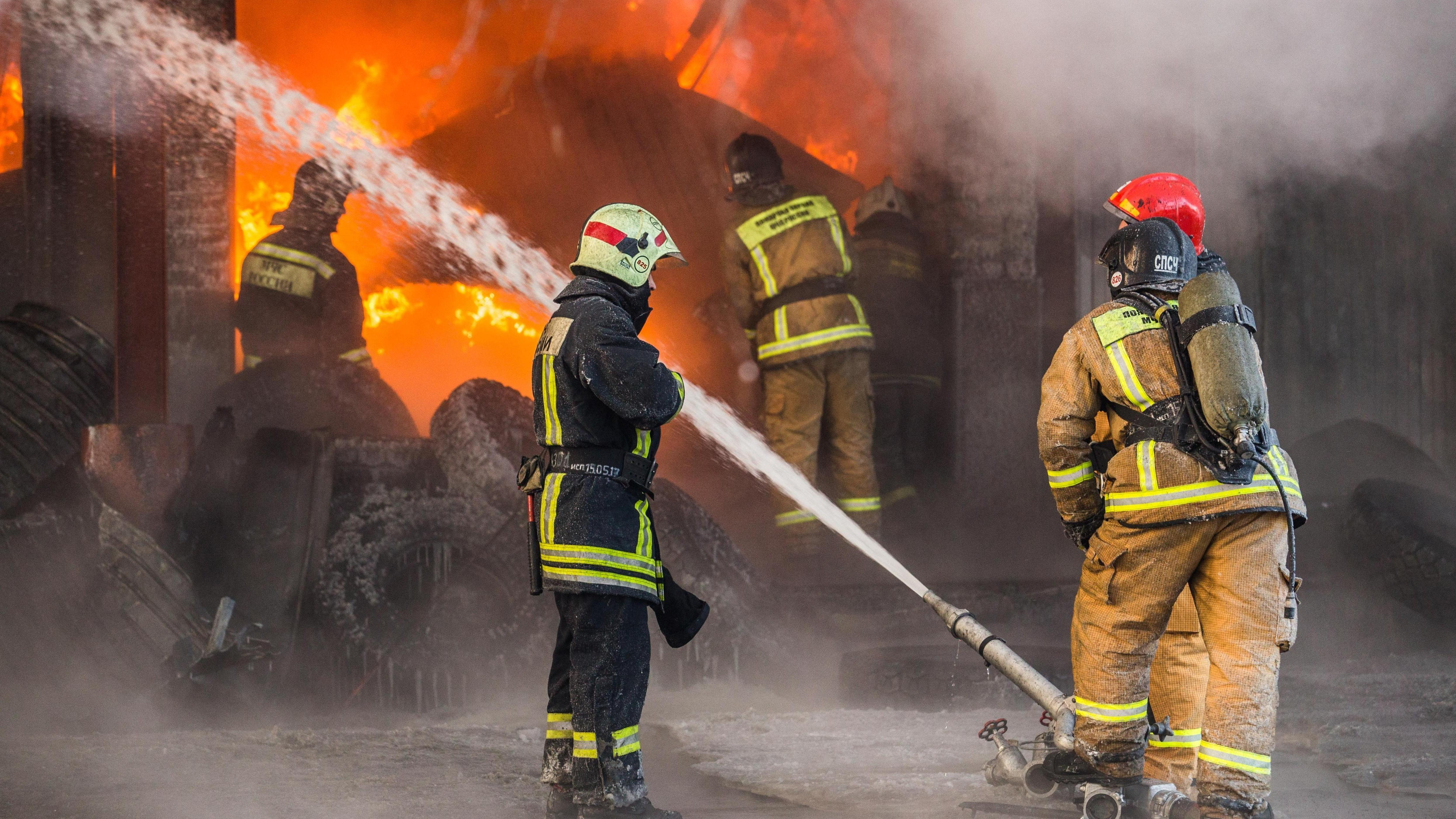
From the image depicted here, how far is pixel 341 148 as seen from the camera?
29.1 feet

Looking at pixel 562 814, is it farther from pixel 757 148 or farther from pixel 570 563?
pixel 757 148

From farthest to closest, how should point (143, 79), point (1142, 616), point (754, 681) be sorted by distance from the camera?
point (143, 79) < point (754, 681) < point (1142, 616)

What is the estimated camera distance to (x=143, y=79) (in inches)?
265

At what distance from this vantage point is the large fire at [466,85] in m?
9.02

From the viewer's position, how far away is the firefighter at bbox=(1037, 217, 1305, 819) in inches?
128

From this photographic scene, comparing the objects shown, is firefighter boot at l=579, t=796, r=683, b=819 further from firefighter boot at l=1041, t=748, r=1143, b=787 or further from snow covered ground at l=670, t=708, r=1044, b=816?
firefighter boot at l=1041, t=748, r=1143, b=787

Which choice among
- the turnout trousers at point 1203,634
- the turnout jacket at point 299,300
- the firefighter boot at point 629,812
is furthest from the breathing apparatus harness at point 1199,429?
the turnout jacket at point 299,300

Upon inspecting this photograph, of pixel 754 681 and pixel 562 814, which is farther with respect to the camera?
pixel 754 681

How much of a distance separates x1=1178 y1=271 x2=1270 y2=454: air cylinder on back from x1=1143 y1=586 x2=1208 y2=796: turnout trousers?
2.16 ft

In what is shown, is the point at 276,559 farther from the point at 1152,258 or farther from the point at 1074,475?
the point at 1152,258

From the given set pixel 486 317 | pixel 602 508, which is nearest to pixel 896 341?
pixel 486 317

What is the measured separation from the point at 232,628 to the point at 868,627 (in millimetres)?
3146

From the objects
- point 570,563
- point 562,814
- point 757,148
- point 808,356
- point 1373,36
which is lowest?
point 562,814

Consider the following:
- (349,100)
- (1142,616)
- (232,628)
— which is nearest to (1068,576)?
(1142,616)
